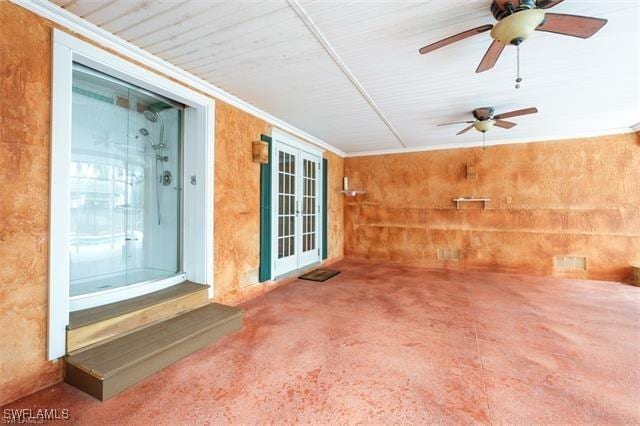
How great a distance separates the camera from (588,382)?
1.94 metres

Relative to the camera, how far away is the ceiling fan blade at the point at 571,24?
162 centimetres

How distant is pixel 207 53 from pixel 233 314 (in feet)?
7.94

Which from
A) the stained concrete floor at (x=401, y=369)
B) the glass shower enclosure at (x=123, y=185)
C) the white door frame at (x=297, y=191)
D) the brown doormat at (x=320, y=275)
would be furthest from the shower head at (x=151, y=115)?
the brown doormat at (x=320, y=275)

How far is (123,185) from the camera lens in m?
3.75

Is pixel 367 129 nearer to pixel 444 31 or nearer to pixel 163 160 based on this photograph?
pixel 444 31

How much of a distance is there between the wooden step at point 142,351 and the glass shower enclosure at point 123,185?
955 mm

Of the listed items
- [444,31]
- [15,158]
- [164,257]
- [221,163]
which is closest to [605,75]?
[444,31]

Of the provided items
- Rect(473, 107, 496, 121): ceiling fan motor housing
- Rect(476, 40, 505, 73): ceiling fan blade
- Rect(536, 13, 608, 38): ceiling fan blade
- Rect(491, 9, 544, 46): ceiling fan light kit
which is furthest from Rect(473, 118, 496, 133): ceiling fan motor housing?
Rect(491, 9, 544, 46): ceiling fan light kit

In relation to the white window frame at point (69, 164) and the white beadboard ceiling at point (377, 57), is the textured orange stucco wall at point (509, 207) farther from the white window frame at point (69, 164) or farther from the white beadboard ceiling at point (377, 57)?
the white window frame at point (69, 164)

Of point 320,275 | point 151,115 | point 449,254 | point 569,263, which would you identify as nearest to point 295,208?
point 320,275

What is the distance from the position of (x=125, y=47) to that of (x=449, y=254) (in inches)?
232

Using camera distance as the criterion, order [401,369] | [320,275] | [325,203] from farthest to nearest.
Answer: [325,203]
[320,275]
[401,369]

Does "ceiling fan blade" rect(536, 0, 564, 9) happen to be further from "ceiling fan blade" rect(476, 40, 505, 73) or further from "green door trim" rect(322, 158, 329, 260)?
"green door trim" rect(322, 158, 329, 260)

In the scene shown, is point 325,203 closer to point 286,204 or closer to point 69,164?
point 286,204
